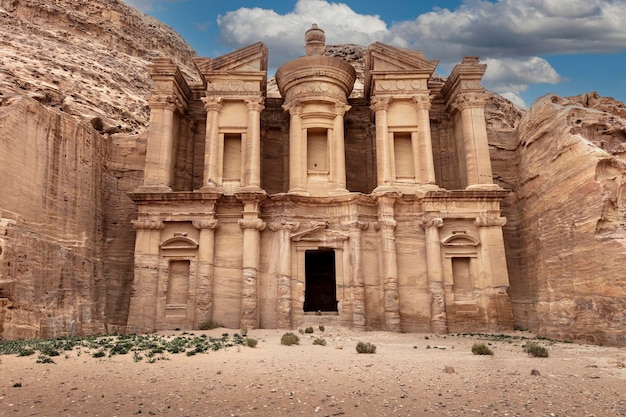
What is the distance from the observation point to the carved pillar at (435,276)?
57.9ft

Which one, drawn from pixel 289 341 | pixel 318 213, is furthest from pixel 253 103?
pixel 289 341

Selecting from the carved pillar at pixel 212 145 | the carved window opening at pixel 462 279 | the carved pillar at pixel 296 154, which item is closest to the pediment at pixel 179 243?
the carved pillar at pixel 212 145

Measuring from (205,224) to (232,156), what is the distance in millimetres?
4189

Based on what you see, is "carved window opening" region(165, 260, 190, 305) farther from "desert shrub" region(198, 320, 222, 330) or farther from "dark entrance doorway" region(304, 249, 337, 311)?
"dark entrance doorway" region(304, 249, 337, 311)

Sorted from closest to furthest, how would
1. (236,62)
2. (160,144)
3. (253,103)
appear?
(160,144) → (253,103) → (236,62)

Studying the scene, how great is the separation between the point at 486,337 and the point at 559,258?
12.9 feet

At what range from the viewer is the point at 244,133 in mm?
20625

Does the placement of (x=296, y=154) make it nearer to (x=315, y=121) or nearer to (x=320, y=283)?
(x=315, y=121)

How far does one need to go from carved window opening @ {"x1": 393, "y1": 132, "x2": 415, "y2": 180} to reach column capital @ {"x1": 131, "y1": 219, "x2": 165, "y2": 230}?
35.8 ft

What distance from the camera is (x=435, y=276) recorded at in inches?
717

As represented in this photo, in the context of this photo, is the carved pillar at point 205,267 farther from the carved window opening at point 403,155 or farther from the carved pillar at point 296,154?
the carved window opening at point 403,155

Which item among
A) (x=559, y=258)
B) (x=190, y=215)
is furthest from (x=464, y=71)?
(x=190, y=215)

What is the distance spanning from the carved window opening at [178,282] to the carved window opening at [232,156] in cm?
465

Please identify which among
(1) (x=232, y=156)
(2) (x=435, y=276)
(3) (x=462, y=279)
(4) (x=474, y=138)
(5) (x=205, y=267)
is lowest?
(3) (x=462, y=279)
